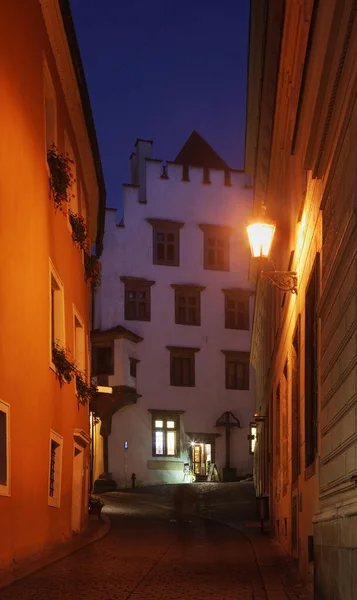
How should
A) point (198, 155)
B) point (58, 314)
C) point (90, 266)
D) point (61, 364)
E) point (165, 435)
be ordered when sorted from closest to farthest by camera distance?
point (61, 364) < point (58, 314) < point (90, 266) < point (165, 435) < point (198, 155)

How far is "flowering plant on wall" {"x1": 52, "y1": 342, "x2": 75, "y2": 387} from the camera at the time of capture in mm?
15922

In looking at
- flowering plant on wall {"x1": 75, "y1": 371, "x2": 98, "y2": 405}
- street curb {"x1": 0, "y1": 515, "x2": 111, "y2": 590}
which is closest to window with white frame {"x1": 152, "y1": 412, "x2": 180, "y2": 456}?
street curb {"x1": 0, "y1": 515, "x2": 111, "y2": 590}

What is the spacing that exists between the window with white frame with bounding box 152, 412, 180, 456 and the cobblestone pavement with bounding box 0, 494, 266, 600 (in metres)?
25.3

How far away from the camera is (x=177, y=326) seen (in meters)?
49.0

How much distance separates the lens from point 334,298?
7816mm

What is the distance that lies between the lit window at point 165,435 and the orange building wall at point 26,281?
1208 inches

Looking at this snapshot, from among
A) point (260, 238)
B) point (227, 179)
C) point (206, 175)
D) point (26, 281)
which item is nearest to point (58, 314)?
point (26, 281)

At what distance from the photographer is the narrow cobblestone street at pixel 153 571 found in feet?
33.4

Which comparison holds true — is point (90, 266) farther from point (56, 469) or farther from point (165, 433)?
point (165, 433)

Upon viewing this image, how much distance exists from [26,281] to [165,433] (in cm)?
3552

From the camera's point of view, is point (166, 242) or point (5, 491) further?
point (166, 242)

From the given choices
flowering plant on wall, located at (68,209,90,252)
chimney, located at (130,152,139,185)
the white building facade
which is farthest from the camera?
chimney, located at (130,152,139,185)

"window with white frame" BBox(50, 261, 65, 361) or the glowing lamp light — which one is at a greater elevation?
the glowing lamp light

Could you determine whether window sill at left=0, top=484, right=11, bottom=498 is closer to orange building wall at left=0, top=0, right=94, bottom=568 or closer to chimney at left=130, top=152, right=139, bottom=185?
orange building wall at left=0, top=0, right=94, bottom=568
